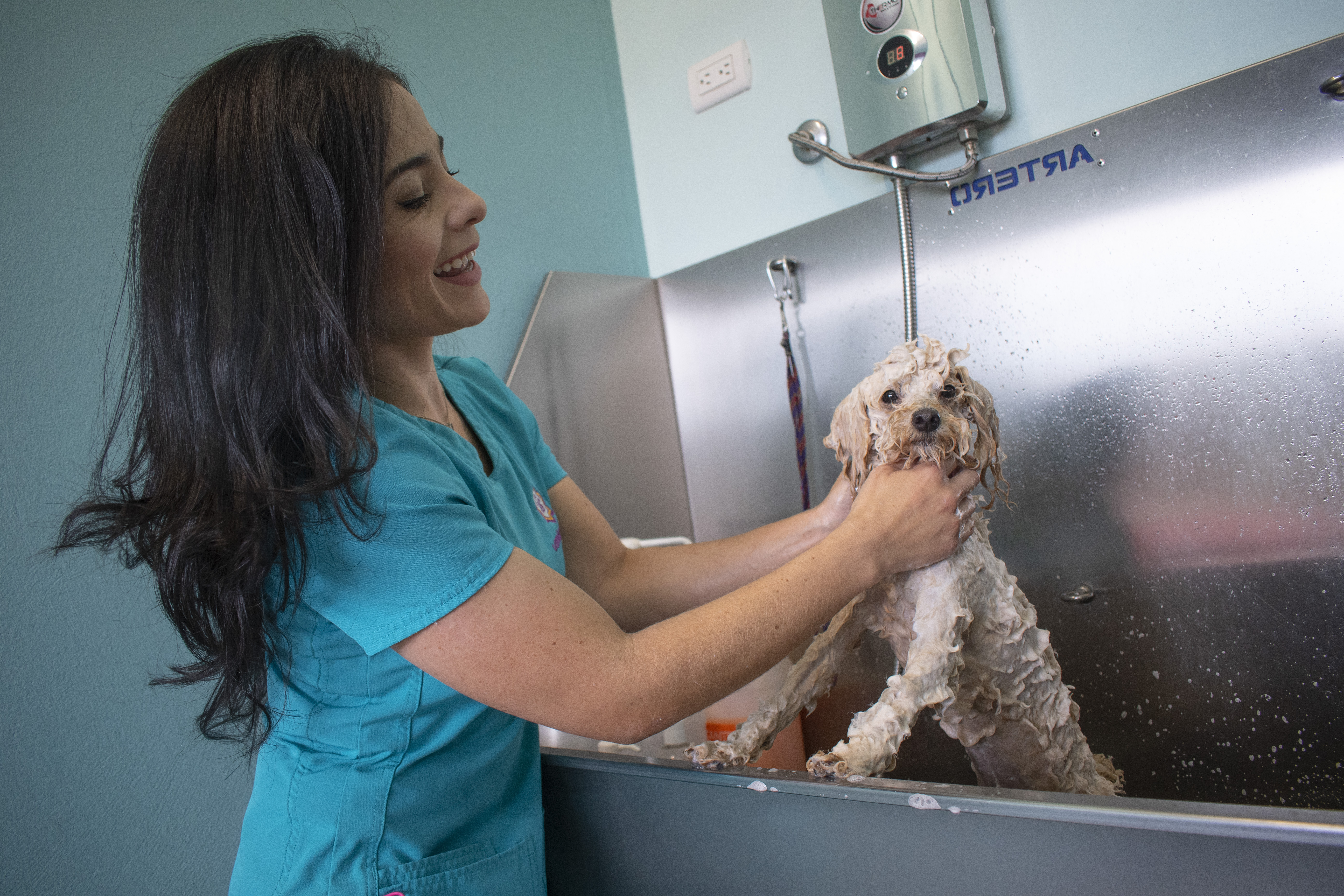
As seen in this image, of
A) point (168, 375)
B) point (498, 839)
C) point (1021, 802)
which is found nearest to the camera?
point (1021, 802)

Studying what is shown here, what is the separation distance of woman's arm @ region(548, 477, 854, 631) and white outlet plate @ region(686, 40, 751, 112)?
0.97 m

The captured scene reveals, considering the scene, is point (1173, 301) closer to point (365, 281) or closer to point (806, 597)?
point (806, 597)

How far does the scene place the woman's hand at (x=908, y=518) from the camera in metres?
0.85

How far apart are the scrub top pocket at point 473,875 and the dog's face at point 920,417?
1.85 ft

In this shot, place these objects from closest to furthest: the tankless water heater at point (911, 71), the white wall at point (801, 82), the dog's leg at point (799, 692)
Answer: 1. the dog's leg at point (799, 692)
2. the white wall at point (801, 82)
3. the tankless water heater at point (911, 71)

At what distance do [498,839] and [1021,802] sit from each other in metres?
0.50

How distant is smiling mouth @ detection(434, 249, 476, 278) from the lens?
2.91ft

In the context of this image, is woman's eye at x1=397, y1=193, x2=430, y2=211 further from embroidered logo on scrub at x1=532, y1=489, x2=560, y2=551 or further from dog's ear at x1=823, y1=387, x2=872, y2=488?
dog's ear at x1=823, y1=387, x2=872, y2=488

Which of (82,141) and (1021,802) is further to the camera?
(82,141)

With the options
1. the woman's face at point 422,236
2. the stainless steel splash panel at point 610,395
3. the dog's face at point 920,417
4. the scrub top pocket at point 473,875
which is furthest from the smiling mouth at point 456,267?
the stainless steel splash panel at point 610,395

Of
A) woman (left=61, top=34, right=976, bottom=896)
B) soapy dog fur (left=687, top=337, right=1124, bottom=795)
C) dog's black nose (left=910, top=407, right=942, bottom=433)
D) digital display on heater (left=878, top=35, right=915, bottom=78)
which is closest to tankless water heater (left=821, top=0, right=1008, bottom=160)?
digital display on heater (left=878, top=35, right=915, bottom=78)

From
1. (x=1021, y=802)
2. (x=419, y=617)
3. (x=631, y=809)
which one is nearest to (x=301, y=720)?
(x=419, y=617)

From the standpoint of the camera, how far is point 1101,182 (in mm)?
1228

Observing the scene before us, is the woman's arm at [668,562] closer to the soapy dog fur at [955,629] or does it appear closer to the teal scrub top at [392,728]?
the soapy dog fur at [955,629]
